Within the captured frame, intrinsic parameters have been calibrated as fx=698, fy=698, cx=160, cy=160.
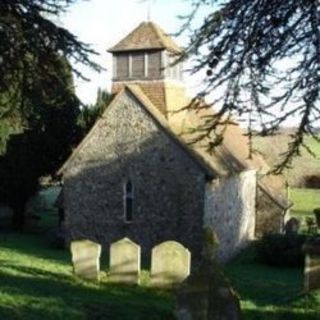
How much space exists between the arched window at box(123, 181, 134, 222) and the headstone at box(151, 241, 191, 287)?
9.89 meters

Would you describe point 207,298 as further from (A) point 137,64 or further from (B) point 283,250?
(A) point 137,64

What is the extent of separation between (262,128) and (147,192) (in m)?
19.5

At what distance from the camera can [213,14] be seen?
6.95 m

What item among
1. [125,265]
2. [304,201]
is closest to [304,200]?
[304,201]

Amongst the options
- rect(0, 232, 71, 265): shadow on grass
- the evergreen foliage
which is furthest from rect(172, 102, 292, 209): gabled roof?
the evergreen foliage

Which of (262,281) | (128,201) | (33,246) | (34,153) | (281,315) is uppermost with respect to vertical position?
(34,153)

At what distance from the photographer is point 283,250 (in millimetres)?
25344

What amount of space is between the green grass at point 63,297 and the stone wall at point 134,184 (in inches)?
235

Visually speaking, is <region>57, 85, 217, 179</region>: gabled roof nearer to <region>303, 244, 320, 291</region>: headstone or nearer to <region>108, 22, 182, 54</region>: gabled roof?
<region>108, 22, 182, 54</region>: gabled roof

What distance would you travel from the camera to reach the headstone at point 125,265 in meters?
17.7

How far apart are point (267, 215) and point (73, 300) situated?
21598 millimetres

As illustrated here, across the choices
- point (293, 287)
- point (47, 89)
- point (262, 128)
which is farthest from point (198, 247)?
point (262, 128)

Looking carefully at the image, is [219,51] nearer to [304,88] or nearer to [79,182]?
[304,88]

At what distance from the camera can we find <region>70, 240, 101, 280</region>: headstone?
18.1 meters
